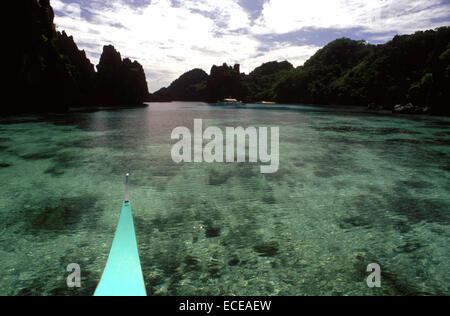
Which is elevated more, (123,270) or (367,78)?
(367,78)

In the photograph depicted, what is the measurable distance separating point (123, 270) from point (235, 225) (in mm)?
3110

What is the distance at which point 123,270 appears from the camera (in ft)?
9.27

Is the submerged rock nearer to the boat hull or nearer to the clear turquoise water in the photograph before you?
the clear turquoise water

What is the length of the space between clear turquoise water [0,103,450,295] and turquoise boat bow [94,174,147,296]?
0.97m

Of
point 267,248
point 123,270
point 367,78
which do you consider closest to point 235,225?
point 267,248

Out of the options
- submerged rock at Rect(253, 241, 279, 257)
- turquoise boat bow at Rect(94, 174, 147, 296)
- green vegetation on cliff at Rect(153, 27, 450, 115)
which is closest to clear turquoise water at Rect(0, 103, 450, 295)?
submerged rock at Rect(253, 241, 279, 257)

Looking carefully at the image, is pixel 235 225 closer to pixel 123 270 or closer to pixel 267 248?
pixel 267 248

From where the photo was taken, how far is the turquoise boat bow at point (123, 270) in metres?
2.68

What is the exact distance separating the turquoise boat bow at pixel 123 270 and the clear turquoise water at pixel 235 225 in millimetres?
970

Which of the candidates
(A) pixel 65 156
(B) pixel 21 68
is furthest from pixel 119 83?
(A) pixel 65 156

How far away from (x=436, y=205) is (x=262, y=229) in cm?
524

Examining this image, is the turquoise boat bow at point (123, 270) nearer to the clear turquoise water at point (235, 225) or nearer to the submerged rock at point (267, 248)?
the clear turquoise water at point (235, 225)
